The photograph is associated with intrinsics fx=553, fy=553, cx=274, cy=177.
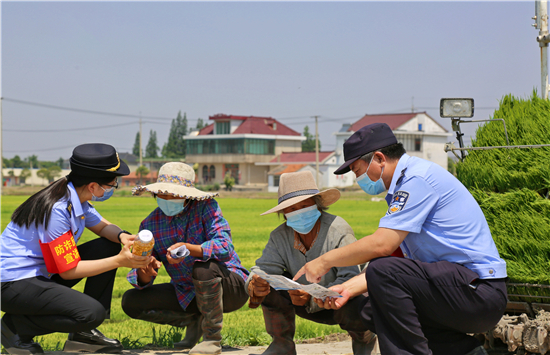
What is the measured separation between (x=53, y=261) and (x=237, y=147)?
73983 millimetres

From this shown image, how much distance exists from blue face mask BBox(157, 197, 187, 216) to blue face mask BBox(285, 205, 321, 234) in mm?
944

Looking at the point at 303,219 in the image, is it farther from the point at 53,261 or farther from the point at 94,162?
the point at 53,261

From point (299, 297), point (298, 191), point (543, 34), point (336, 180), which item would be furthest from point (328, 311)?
point (336, 180)

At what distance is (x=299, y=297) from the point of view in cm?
368

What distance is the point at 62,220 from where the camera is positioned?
3.85 metres

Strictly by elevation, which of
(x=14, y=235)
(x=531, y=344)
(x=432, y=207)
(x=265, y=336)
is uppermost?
(x=432, y=207)

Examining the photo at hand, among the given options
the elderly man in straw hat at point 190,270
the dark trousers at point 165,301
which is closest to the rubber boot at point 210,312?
the elderly man in straw hat at point 190,270

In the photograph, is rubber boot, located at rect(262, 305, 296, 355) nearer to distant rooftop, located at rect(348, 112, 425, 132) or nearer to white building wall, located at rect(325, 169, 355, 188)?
white building wall, located at rect(325, 169, 355, 188)

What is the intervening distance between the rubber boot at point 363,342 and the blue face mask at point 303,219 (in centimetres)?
80

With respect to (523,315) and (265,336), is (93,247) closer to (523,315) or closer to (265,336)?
(265,336)

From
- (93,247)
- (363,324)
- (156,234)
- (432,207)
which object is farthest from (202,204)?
(432,207)

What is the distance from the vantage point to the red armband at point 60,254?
3.78 metres

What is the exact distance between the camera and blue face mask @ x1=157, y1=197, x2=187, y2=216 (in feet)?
14.4

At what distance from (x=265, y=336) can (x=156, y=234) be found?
1.28m
